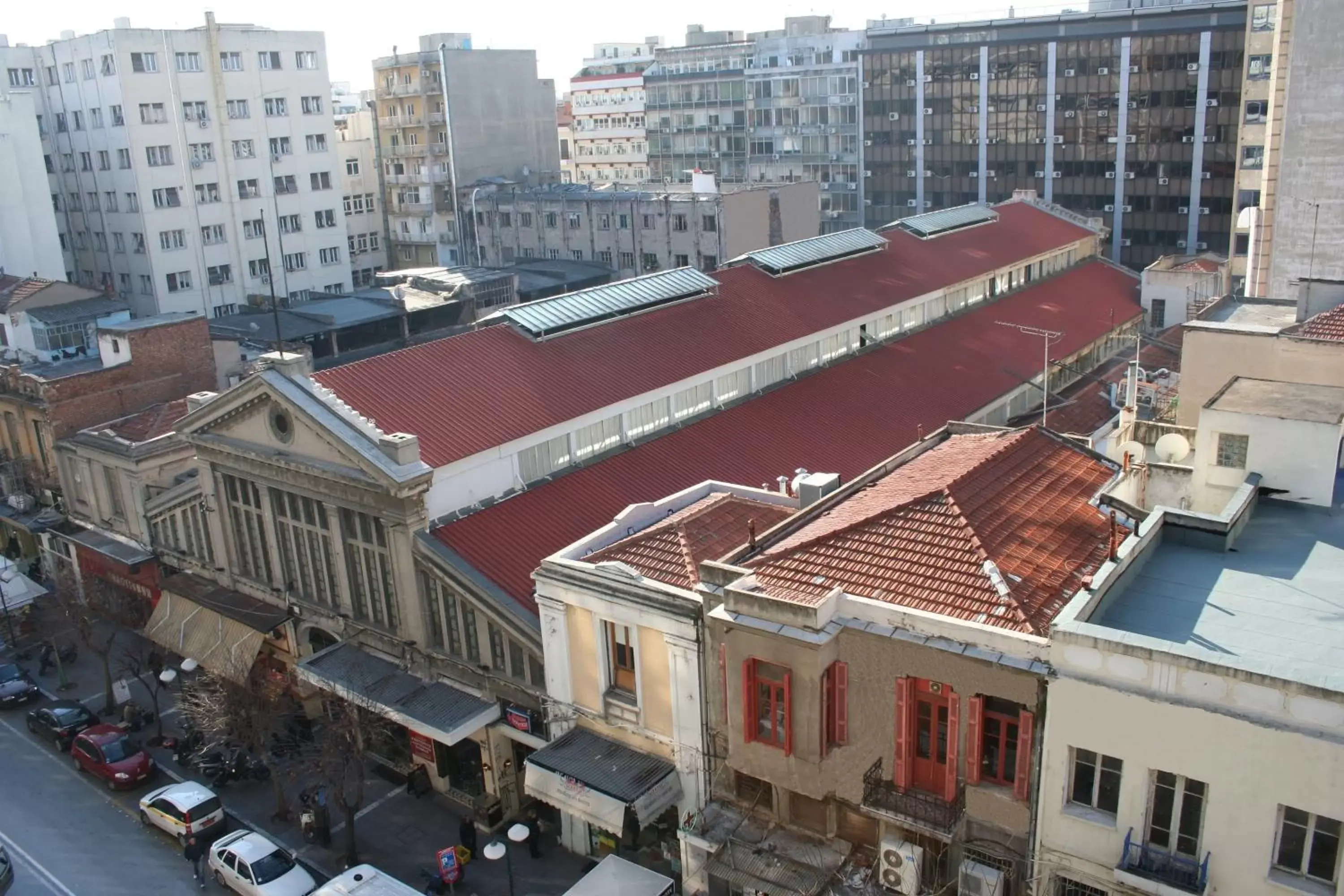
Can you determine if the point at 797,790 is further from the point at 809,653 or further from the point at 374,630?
the point at 374,630

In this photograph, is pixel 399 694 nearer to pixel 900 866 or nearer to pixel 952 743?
pixel 900 866

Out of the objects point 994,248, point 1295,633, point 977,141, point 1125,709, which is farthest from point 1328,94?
point 977,141

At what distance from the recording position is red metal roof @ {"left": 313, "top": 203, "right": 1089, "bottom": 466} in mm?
38531

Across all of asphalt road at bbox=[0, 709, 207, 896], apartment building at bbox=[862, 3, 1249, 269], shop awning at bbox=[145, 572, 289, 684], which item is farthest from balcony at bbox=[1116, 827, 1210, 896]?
apartment building at bbox=[862, 3, 1249, 269]

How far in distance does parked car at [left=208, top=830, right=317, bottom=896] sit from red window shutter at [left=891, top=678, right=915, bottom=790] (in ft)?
63.0

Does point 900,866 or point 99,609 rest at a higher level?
point 900,866

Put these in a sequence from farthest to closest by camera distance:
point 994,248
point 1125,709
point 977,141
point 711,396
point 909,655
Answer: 1. point 977,141
2. point 994,248
3. point 711,396
4. point 909,655
5. point 1125,709

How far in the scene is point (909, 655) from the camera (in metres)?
24.5

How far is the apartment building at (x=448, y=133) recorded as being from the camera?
110 meters

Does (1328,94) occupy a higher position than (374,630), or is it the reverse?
(1328,94)

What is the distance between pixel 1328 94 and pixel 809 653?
44964 mm

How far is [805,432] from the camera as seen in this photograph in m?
46.3

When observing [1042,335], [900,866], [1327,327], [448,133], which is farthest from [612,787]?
[448,133]

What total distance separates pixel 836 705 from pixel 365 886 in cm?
1542
